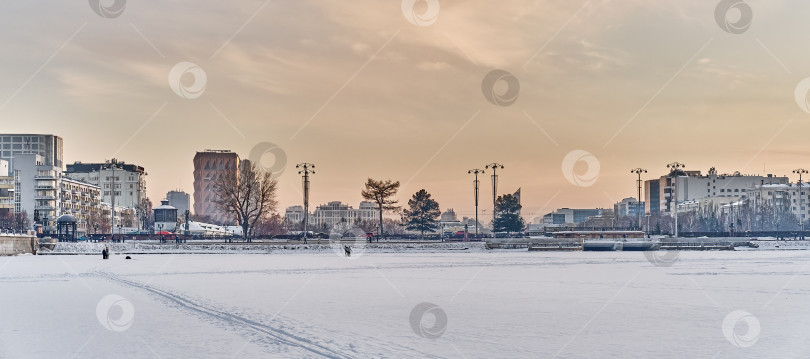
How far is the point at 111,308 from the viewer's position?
23.3 m

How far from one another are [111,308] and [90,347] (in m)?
7.48

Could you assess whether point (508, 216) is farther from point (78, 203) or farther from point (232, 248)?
point (78, 203)

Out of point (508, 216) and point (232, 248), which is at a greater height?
point (508, 216)

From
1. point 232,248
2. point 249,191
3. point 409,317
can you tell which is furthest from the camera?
point 249,191

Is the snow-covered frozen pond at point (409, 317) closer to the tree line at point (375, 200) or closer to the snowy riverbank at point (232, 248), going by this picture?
the snowy riverbank at point (232, 248)

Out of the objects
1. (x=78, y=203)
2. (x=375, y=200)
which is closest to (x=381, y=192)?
(x=375, y=200)

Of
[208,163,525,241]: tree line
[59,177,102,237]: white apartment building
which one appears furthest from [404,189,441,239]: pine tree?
[59,177,102,237]: white apartment building

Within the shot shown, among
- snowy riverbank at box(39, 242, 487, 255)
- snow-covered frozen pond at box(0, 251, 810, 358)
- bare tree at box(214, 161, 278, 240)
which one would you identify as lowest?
snowy riverbank at box(39, 242, 487, 255)

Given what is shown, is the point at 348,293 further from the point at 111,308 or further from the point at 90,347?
the point at 90,347

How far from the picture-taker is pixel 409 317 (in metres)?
20.6

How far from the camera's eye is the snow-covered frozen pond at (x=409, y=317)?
15.7 metres

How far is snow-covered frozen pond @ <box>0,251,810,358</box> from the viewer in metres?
15.7

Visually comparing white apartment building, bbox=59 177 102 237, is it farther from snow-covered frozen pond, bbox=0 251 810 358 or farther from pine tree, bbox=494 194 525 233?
snow-covered frozen pond, bbox=0 251 810 358

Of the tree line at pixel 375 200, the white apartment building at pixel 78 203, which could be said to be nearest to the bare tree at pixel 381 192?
the tree line at pixel 375 200
